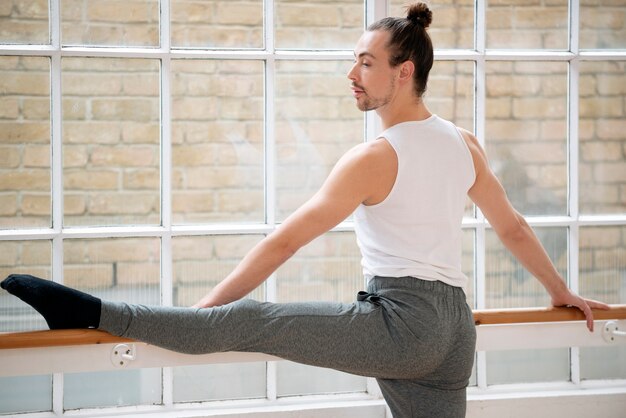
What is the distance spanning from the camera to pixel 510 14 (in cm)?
290

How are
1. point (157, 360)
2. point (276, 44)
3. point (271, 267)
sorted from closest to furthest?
point (271, 267) < point (157, 360) < point (276, 44)

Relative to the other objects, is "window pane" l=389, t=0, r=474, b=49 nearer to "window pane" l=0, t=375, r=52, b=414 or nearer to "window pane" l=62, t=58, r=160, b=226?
"window pane" l=62, t=58, r=160, b=226

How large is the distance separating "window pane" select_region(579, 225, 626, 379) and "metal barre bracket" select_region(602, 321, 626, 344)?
376mm

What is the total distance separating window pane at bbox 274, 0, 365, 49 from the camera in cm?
274

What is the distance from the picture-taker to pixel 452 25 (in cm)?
286

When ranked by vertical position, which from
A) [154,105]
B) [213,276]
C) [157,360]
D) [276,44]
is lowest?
[157,360]

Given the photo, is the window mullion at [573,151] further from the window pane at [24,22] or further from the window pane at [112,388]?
the window pane at [24,22]

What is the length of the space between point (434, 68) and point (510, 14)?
35 cm

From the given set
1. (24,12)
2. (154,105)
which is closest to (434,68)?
(154,105)

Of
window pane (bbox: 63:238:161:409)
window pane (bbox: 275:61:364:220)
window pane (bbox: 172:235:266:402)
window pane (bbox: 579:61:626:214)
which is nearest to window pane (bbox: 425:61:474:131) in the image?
window pane (bbox: 275:61:364:220)

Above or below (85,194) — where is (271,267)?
below

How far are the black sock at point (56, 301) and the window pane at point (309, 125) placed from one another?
874mm

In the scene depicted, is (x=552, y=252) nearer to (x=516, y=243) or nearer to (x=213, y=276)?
(x=516, y=243)

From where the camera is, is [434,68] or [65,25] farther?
[434,68]
